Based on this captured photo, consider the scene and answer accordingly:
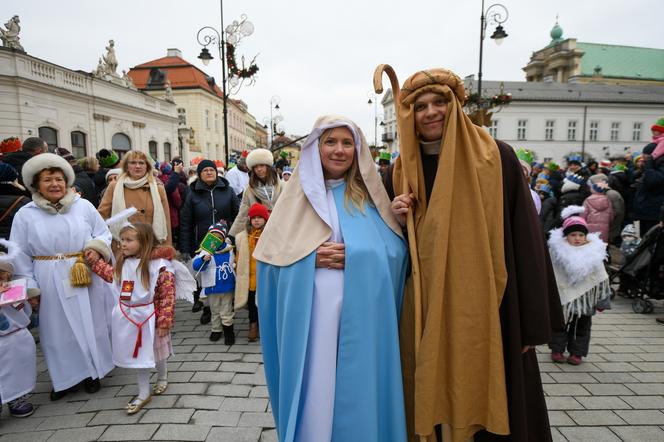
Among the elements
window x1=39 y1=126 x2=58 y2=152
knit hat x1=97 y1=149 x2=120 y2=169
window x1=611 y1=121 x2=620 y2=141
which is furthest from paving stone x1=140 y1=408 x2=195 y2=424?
window x1=611 y1=121 x2=620 y2=141

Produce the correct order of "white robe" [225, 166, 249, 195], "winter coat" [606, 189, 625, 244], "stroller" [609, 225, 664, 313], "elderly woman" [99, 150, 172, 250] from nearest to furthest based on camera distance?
1. "elderly woman" [99, 150, 172, 250]
2. "stroller" [609, 225, 664, 313]
3. "winter coat" [606, 189, 625, 244]
4. "white robe" [225, 166, 249, 195]

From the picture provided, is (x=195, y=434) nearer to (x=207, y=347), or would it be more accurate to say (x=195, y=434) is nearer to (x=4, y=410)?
(x=207, y=347)

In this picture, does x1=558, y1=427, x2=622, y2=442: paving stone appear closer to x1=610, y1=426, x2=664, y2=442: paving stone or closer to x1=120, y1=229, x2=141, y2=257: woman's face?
x1=610, y1=426, x2=664, y2=442: paving stone

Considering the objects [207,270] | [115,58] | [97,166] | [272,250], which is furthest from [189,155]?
[272,250]

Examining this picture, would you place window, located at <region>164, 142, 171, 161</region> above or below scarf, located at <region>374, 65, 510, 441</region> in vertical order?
above

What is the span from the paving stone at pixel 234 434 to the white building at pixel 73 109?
22993 millimetres

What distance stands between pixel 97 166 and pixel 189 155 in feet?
118

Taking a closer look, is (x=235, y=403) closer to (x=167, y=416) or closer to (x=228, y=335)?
Answer: (x=167, y=416)

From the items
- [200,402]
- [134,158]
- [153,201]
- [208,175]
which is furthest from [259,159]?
[200,402]

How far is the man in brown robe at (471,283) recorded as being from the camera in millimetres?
1877

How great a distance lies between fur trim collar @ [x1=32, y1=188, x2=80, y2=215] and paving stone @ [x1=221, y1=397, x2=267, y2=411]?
2312 millimetres

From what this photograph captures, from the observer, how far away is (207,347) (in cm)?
451

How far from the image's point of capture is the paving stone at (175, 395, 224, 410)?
3232mm

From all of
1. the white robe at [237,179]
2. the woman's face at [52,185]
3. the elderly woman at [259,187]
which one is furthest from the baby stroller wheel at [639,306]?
the woman's face at [52,185]
